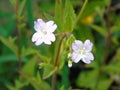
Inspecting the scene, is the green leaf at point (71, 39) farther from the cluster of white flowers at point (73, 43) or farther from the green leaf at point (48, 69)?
the green leaf at point (48, 69)

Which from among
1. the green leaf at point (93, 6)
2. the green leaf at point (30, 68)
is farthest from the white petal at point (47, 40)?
the green leaf at point (93, 6)

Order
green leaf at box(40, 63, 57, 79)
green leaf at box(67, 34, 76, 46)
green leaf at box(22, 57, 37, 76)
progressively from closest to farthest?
1. green leaf at box(67, 34, 76, 46)
2. green leaf at box(40, 63, 57, 79)
3. green leaf at box(22, 57, 37, 76)

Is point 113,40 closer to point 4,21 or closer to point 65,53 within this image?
point 4,21

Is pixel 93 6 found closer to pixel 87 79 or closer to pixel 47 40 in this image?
pixel 87 79

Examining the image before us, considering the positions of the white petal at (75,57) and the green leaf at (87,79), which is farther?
the green leaf at (87,79)

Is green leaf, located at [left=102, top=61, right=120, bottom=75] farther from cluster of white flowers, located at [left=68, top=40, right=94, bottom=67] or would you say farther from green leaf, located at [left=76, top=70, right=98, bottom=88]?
cluster of white flowers, located at [left=68, top=40, right=94, bottom=67]

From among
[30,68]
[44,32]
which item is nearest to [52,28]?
[44,32]

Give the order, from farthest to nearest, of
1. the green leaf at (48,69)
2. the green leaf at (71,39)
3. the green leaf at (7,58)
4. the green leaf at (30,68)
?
the green leaf at (7,58), the green leaf at (30,68), the green leaf at (48,69), the green leaf at (71,39)

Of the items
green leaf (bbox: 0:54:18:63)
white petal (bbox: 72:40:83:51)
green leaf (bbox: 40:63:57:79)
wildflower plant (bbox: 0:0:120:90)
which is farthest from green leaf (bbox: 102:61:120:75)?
white petal (bbox: 72:40:83:51)

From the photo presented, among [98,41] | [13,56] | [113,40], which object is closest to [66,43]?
[13,56]
